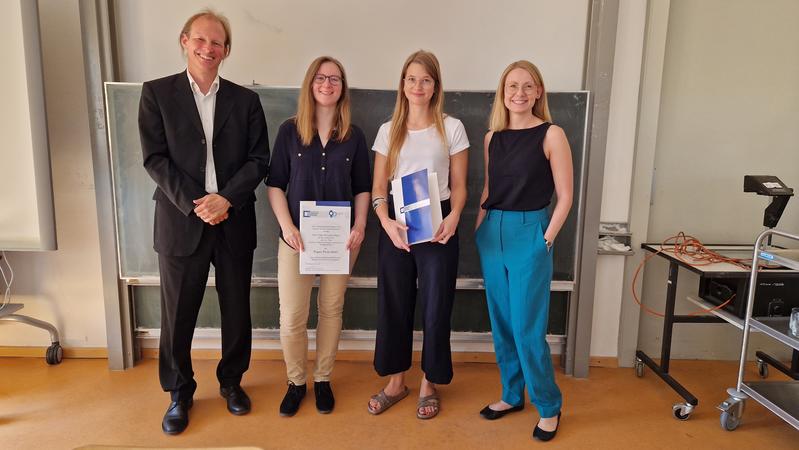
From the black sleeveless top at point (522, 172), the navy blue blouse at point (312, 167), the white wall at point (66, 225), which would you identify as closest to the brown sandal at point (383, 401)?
the navy blue blouse at point (312, 167)

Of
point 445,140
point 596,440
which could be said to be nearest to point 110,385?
point 445,140

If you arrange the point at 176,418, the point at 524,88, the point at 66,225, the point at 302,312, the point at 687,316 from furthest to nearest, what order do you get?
the point at 66,225 → the point at 687,316 → the point at 302,312 → the point at 176,418 → the point at 524,88

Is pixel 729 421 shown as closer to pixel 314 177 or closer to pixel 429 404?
pixel 429 404

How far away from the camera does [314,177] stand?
2.40 metres

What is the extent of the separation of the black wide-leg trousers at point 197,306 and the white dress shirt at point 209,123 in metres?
0.20

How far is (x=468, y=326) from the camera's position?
3.17 metres

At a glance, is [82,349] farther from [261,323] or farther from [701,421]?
[701,421]

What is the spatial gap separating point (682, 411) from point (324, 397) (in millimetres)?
1772

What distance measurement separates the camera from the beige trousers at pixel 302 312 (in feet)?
8.16

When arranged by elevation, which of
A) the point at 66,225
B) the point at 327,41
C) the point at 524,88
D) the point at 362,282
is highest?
the point at 327,41

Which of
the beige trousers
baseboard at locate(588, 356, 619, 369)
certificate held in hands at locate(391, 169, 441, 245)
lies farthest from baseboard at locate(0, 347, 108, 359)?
baseboard at locate(588, 356, 619, 369)

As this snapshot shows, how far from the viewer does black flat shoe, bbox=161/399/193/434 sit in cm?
241

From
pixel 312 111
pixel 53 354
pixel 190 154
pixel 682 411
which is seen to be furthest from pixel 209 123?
pixel 682 411

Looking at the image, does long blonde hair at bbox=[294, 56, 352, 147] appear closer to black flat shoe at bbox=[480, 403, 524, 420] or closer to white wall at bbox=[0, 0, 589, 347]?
white wall at bbox=[0, 0, 589, 347]
